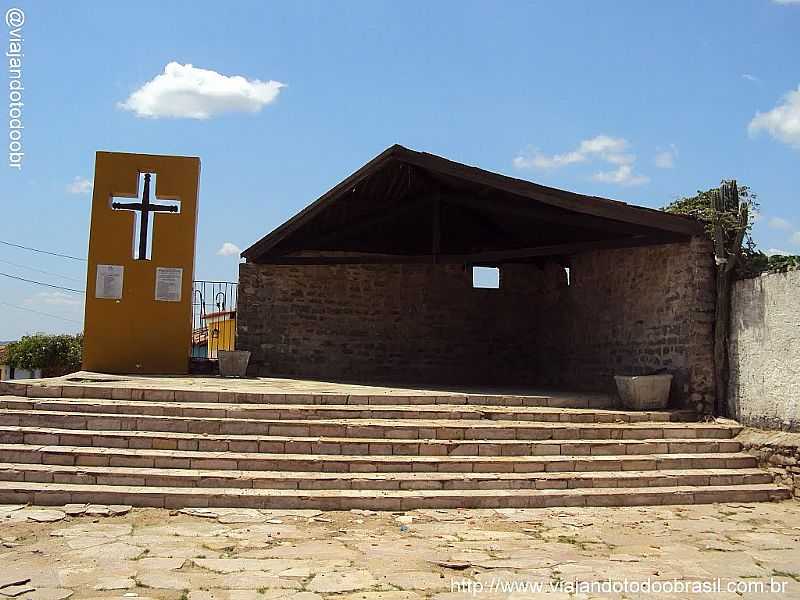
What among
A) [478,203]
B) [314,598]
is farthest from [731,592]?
[478,203]

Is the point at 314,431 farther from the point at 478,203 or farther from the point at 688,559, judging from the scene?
the point at 478,203

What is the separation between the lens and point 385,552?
554cm

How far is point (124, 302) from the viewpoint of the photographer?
12.6 metres

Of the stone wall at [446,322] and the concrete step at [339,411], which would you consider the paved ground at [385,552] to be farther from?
the stone wall at [446,322]

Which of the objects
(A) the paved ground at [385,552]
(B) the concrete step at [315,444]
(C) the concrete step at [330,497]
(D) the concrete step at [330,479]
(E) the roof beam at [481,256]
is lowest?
(A) the paved ground at [385,552]

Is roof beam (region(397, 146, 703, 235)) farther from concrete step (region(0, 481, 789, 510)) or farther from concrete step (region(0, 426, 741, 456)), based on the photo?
concrete step (region(0, 481, 789, 510))

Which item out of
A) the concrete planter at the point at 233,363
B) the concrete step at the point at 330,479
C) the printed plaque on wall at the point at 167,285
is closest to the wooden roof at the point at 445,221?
the printed plaque on wall at the point at 167,285

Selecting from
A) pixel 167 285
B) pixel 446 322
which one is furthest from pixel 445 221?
pixel 167 285

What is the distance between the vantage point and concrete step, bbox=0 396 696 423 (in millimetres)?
8297

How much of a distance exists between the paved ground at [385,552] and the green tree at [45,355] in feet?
69.9

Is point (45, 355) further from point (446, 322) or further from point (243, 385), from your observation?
point (243, 385)

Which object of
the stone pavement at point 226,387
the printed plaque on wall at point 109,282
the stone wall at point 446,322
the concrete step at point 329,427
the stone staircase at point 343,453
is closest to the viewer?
the stone staircase at point 343,453

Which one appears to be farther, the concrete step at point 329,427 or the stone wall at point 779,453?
the concrete step at point 329,427

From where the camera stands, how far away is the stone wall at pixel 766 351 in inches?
326
